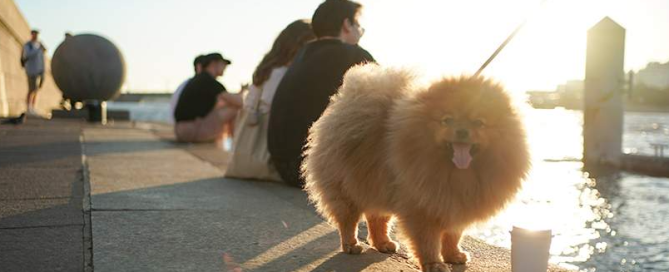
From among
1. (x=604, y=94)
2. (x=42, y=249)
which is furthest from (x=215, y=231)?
(x=604, y=94)

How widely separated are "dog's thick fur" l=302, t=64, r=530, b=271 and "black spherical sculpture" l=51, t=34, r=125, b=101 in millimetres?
17075

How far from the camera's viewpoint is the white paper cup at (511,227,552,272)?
2.54 metres

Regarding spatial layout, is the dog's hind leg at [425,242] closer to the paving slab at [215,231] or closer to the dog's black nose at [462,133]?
the paving slab at [215,231]

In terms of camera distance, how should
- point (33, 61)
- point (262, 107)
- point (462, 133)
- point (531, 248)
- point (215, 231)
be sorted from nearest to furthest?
1. point (531, 248)
2. point (462, 133)
3. point (215, 231)
4. point (262, 107)
5. point (33, 61)

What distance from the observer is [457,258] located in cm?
314

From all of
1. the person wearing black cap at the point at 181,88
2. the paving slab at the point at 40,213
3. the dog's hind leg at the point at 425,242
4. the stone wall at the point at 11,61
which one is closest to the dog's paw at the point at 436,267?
the dog's hind leg at the point at 425,242

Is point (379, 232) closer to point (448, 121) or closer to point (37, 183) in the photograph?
point (448, 121)

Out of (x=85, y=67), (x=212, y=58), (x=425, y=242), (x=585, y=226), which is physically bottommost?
(x=585, y=226)

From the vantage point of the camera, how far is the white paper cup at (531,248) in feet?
8.32

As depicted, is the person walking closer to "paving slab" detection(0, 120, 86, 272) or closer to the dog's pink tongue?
"paving slab" detection(0, 120, 86, 272)

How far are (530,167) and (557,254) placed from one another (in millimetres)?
1864

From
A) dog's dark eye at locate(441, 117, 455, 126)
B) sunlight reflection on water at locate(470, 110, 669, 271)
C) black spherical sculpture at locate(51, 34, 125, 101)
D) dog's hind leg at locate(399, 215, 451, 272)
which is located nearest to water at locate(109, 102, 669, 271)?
sunlight reflection on water at locate(470, 110, 669, 271)

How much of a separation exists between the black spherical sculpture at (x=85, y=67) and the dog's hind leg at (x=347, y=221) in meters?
16.9

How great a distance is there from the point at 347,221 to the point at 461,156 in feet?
2.92
